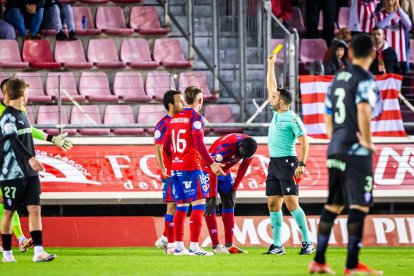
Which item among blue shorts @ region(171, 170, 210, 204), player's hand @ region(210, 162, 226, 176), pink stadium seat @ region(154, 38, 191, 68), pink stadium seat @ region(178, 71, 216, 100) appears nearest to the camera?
player's hand @ region(210, 162, 226, 176)

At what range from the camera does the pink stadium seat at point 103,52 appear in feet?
73.3

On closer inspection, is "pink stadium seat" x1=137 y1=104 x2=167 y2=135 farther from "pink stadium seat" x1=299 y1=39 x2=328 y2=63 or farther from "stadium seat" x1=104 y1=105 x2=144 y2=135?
"pink stadium seat" x1=299 y1=39 x2=328 y2=63

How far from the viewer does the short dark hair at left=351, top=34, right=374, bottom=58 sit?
1085 cm

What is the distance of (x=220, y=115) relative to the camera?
21.4 meters

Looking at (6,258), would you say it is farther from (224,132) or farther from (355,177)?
(224,132)

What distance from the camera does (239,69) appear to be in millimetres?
21422

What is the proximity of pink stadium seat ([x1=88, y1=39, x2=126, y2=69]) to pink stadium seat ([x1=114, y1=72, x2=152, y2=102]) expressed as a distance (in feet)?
1.44

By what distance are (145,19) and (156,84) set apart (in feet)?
8.00

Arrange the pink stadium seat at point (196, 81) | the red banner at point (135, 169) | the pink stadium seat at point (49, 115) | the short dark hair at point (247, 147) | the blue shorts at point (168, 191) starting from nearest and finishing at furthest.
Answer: the short dark hair at point (247, 147)
the blue shorts at point (168, 191)
the red banner at point (135, 169)
the pink stadium seat at point (49, 115)
the pink stadium seat at point (196, 81)

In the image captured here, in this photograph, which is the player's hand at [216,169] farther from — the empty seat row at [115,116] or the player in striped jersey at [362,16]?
the player in striped jersey at [362,16]

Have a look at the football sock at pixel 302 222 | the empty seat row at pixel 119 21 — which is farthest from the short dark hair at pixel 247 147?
the empty seat row at pixel 119 21

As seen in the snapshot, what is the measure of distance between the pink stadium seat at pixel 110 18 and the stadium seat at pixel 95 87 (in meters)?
1.80

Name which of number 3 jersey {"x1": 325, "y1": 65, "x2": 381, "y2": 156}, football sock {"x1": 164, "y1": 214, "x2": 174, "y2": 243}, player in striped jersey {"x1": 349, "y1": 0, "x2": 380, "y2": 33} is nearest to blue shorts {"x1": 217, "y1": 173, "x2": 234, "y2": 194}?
football sock {"x1": 164, "y1": 214, "x2": 174, "y2": 243}

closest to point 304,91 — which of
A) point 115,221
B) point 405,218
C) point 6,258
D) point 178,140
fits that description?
point 405,218
